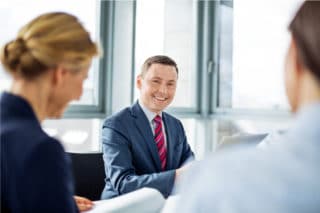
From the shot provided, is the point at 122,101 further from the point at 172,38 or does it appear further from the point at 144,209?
the point at 144,209

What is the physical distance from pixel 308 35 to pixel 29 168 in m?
0.60

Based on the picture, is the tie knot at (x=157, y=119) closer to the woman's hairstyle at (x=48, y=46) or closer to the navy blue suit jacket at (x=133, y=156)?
the navy blue suit jacket at (x=133, y=156)

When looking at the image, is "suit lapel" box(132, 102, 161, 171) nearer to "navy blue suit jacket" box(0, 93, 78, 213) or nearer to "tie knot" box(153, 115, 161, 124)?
"tie knot" box(153, 115, 161, 124)

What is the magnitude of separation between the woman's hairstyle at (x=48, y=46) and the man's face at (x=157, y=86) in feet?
3.83

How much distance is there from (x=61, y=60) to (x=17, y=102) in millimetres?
140

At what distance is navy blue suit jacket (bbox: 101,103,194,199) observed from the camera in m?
1.79

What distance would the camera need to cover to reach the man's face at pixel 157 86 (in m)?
2.17

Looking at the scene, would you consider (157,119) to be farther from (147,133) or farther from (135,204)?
(135,204)


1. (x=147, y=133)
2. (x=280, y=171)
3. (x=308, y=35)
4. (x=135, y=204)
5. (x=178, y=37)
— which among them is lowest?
(x=135, y=204)

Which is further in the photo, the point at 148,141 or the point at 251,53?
the point at 251,53

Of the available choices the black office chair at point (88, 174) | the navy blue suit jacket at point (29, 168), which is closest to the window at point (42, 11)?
the black office chair at point (88, 174)

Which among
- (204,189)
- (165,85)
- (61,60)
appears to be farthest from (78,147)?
(204,189)

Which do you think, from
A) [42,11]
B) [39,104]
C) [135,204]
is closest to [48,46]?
[39,104]

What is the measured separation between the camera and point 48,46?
3.14 ft
